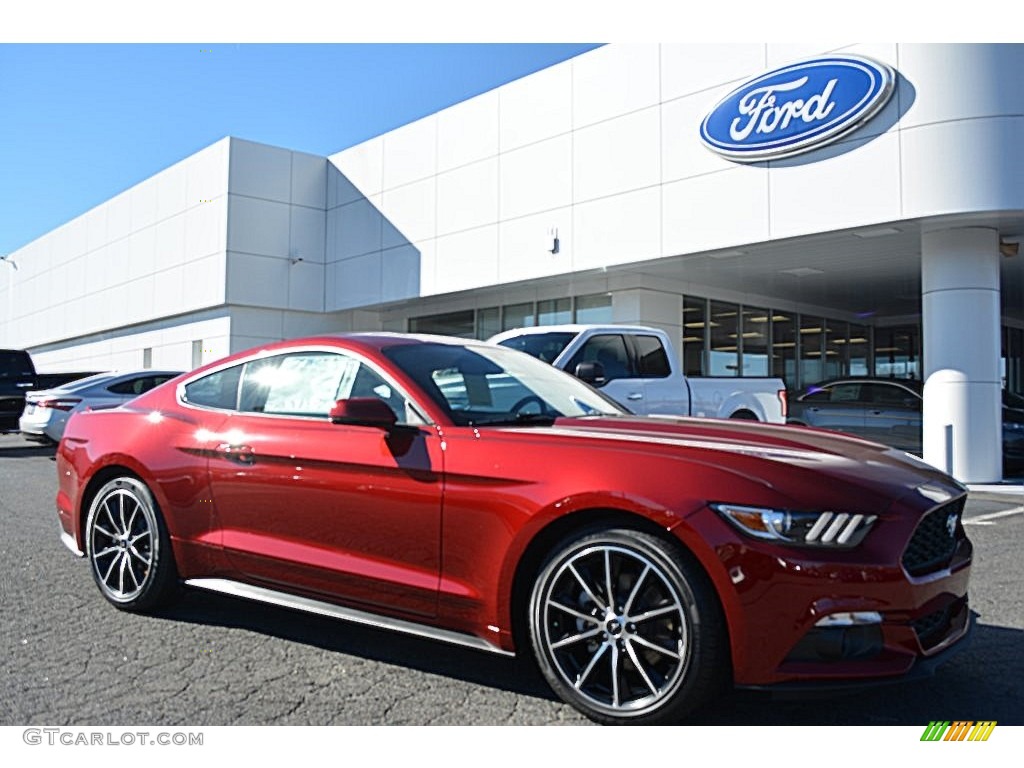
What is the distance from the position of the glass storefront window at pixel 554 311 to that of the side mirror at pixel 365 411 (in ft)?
48.6

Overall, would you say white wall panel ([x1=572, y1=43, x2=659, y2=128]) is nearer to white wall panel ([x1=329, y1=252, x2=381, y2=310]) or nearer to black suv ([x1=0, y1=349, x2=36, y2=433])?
white wall panel ([x1=329, y1=252, x2=381, y2=310])

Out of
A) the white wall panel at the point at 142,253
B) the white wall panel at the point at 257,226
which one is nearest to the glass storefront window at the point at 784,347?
the white wall panel at the point at 257,226

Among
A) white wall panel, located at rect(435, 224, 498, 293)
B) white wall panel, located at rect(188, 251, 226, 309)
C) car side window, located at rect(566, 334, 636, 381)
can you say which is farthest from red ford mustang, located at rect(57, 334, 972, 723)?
white wall panel, located at rect(188, 251, 226, 309)

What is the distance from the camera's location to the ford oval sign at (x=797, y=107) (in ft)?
40.2

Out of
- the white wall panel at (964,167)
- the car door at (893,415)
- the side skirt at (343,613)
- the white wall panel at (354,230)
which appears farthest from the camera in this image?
the white wall panel at (354,230)

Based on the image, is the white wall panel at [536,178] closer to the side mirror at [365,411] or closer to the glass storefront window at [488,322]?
the glass storefront window at [488,322]

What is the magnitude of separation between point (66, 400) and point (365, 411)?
37.4ft

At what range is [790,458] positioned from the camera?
313 centimetres

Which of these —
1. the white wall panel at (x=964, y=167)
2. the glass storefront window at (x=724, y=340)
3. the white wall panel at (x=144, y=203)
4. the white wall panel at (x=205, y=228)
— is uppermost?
the white wall panel at (x=144, y=203)

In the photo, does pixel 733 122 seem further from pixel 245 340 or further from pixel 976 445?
pixel 245 340

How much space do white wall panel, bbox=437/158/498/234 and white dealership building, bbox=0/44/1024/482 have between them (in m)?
0.05

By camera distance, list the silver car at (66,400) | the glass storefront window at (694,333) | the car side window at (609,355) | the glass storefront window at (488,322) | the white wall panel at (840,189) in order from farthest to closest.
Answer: the glass storefront window at (488,322) < the glass storefront window at (694,333) < the silver car at (66,400) < the white wall panel at (840,189) < the car side window at (609,355)

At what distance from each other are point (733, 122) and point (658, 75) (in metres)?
2.02

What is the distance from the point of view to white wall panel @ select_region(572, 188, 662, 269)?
14.9 m
